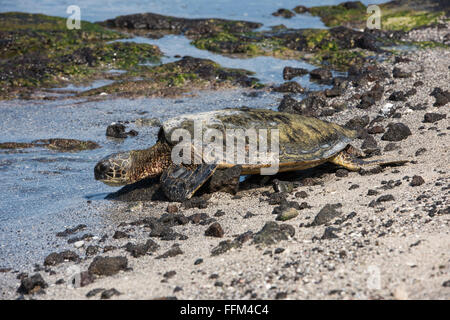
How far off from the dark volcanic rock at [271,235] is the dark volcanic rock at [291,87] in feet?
22.4

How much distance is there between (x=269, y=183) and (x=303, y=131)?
28.6 inches

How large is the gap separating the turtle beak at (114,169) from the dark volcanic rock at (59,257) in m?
1.48

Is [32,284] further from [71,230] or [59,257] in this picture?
[71,230]

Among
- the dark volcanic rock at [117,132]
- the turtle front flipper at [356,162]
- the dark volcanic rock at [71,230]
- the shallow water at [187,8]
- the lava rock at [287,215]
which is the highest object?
the shallow water at [187,8]

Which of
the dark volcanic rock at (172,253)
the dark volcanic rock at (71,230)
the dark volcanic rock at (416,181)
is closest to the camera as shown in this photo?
the dark volcanic rock at (172,253)

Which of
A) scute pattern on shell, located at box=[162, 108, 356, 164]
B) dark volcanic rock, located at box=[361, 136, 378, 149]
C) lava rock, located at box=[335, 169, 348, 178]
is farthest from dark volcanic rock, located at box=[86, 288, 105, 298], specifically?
dark volcanic rock, located at box=[361, 136, 378, 149]

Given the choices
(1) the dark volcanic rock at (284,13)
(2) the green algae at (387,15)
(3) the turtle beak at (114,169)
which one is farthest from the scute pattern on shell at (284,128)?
(1) the dark volcanic rock at (284,13)

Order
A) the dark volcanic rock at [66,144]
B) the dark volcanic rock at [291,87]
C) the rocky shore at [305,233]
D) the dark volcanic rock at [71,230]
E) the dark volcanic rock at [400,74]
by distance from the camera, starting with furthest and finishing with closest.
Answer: the dark volcanic rock at [291,87] → the dark volcanic rock at [400,74] → the dark volcanic rock at [66,144] → the dark volcanic rock at [71,230] → the rocky shore at [305,233]

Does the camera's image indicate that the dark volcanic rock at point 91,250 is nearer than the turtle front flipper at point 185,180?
Yes

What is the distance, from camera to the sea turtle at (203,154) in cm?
571

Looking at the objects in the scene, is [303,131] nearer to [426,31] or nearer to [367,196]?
[367,196]

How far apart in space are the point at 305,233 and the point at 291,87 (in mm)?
6885

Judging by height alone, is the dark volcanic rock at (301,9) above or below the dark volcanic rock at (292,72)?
above

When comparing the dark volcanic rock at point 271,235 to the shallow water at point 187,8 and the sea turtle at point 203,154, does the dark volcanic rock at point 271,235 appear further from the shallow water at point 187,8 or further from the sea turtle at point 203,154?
the shallow water at point 187,8
